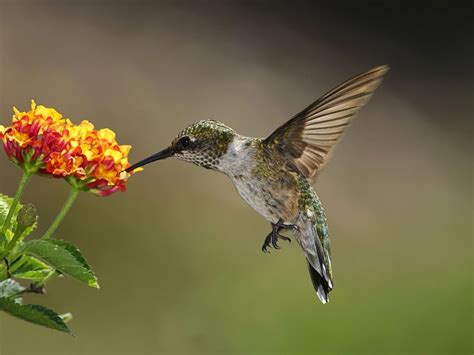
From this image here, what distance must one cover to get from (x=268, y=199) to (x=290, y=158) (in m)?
0.18

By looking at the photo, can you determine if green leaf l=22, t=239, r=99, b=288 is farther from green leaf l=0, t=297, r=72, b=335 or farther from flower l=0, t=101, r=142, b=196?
flower l=0, t=101, r=142, b=196

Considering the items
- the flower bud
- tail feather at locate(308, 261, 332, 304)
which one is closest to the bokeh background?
tail feather at locate(308, 261, 332, 304)

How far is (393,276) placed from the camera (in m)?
5.48

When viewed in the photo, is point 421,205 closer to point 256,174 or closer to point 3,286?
point 256,174

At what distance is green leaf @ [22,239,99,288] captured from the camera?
1.22m

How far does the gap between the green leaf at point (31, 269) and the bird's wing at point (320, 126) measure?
0.68 m

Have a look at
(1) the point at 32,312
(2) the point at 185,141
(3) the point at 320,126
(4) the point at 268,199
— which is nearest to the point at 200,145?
(2) the point at 185,141

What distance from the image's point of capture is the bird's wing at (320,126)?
5.53 ft

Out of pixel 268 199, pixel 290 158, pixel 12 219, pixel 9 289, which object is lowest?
pixel 9 289

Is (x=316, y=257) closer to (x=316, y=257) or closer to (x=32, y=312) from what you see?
(x=316, y=257)

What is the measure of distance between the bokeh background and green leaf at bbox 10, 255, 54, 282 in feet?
9.48

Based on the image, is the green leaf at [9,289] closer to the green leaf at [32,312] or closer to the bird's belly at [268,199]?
the green leaf at [32,312]

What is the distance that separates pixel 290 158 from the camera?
1.95 metres

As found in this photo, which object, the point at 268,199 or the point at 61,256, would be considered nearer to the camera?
the point at 61,256
